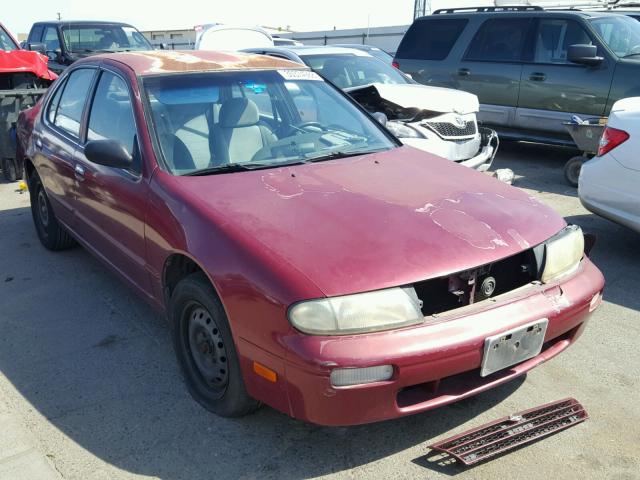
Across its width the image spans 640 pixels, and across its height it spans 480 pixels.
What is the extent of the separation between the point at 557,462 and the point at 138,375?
2133 millimetres

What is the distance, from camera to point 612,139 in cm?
475

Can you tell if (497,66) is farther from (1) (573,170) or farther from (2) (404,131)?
(2) (404,131)

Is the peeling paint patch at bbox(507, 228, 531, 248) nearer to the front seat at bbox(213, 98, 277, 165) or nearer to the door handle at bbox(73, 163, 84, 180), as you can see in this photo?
the front seat at bbox(213, 98, 277, 165)

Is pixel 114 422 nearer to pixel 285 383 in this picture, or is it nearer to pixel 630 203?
pixel 285 383

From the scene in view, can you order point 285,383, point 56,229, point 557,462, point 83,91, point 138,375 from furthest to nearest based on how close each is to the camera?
point 56,229, point 83,91, point 138,375, point 557,462, point 285,383

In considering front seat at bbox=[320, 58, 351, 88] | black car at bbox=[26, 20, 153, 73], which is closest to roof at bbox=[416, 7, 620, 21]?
front seat at bbox=[320, 58, 351, 88]

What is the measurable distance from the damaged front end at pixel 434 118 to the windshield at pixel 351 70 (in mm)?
734

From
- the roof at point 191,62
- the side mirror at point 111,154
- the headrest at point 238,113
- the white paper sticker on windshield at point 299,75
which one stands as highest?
the roof at point 191,62

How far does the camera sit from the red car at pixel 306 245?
237 centimetres

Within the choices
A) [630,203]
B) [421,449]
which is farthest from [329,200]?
[630,203]

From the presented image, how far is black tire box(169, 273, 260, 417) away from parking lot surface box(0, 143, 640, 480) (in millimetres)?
106

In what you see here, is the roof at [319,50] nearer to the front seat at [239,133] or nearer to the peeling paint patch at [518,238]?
the front seat at [239,133]

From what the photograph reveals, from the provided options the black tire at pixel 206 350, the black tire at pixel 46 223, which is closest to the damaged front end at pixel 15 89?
the black tire at pixel 46 223

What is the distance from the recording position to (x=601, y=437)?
110 inches
